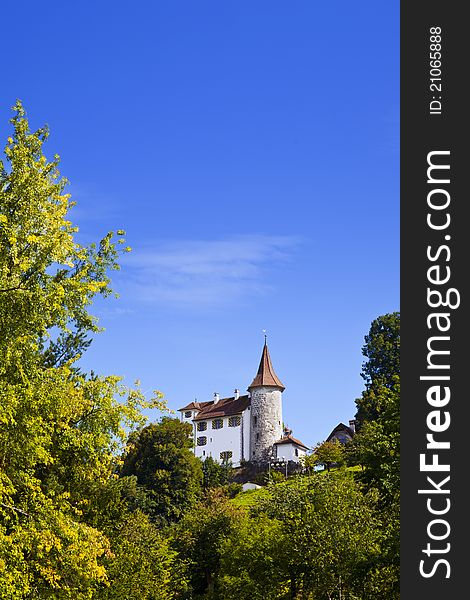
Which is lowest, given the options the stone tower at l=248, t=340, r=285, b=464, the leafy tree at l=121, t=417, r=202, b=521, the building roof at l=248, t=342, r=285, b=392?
the leafy tree at l=121, t=417, r=202, b=521

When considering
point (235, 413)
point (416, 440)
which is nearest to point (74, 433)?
point (416, 440)

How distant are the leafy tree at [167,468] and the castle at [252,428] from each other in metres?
18.1

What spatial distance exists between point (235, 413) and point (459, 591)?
84196mm

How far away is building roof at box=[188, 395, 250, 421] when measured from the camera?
304 ft

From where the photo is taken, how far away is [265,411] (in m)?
89.2

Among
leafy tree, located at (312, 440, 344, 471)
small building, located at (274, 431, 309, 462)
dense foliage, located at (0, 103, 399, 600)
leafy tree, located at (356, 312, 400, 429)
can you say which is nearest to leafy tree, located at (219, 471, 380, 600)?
dense foliage, located at (0, 103, 399, 600)

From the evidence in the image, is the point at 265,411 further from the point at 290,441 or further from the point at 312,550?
the point at 312,550

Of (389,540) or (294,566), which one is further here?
(294,566)

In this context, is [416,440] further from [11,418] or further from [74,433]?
[74,433]

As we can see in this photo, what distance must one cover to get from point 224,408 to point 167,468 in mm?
29290

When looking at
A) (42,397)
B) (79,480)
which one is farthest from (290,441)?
(42,397)

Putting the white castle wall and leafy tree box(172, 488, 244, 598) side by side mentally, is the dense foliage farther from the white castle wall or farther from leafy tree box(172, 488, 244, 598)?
the white castle wall

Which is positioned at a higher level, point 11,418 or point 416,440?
point 11,418

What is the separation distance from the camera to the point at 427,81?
9281 millimetres
